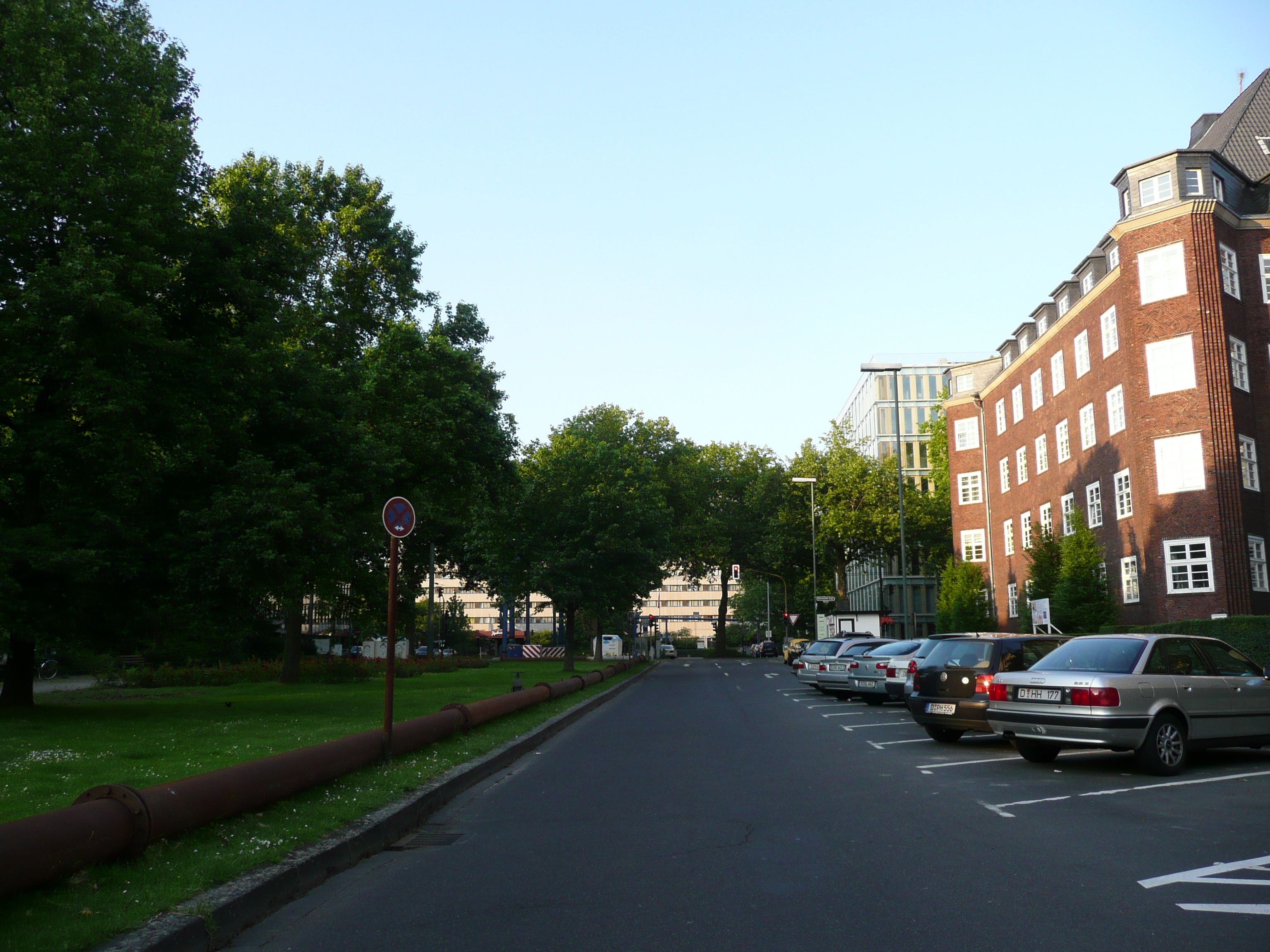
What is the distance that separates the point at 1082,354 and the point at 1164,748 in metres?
30.4

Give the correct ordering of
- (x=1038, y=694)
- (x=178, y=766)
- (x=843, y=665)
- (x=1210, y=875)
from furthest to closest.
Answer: (x=843, y=665), (x=1038, y=694), (x=178, y=766), (x=1210, y=875)

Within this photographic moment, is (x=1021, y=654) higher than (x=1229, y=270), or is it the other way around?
(x=1229, y=270)

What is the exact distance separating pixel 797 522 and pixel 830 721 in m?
51.1

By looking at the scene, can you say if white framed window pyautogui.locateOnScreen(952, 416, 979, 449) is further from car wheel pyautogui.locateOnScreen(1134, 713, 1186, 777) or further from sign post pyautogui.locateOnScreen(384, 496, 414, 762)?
sign post pyautogui.locateOnScreen(384, 496, 414, 762)

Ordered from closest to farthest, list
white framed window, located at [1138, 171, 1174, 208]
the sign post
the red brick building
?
the sign post, the red brick building, white framed window, located at [1138, 171, 1174, 208]

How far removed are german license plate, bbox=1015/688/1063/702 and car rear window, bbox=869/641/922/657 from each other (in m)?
10.4

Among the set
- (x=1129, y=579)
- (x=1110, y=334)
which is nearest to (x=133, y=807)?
(x=1129, y=579)

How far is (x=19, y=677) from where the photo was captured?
60.3 feet

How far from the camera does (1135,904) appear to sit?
5.62m

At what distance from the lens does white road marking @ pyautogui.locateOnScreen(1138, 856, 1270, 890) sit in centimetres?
Result: 606

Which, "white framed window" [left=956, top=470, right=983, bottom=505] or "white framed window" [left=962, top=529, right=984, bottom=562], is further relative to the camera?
"white framed window" [left=956, top=470, right=983, bottom=505]

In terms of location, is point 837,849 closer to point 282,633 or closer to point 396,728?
point 396,728

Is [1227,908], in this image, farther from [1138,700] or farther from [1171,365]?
[1171,365]

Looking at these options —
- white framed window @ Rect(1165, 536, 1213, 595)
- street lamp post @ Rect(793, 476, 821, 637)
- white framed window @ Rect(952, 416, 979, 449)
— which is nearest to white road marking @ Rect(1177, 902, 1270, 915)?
white framed window @ Rect(1165, 536, 1213, 595)
